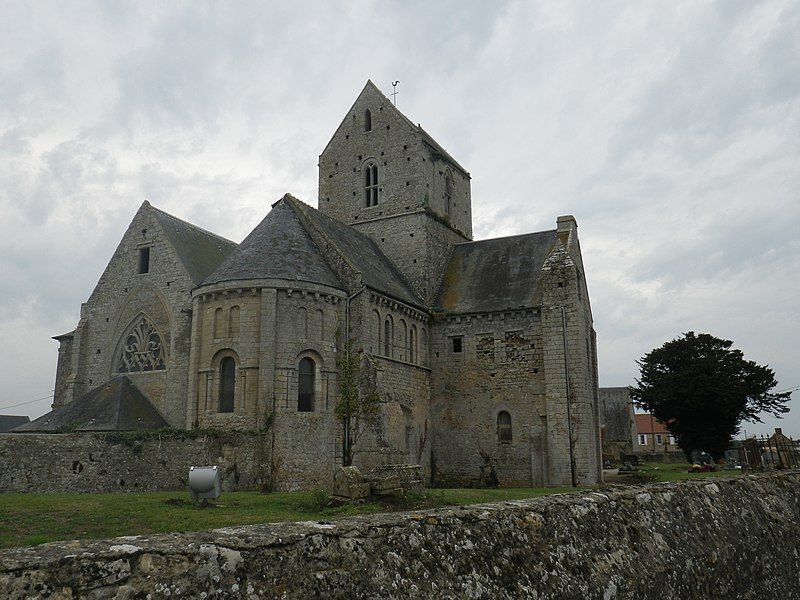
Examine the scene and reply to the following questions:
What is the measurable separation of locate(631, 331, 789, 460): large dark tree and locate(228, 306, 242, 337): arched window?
32.4 m

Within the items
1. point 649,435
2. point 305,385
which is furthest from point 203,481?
point 649,435

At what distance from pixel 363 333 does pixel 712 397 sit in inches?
1151

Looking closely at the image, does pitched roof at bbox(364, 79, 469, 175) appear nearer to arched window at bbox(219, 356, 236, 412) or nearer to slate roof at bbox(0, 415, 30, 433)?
arched window at bbox(219, 356, 236, 412)

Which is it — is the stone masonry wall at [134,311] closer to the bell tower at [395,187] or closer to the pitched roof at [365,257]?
the pitched roof at [365,257]

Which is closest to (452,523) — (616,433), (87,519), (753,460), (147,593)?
(147,593)

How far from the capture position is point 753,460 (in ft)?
61.7

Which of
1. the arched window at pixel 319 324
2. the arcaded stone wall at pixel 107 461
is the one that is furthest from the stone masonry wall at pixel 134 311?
the arched window at pixel 319 324

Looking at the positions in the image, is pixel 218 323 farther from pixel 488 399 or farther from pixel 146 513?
pixel 488 399

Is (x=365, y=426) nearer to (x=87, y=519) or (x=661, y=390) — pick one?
(x=87, y=519)

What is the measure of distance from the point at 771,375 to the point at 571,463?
78.4ft

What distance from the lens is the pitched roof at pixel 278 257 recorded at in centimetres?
2653

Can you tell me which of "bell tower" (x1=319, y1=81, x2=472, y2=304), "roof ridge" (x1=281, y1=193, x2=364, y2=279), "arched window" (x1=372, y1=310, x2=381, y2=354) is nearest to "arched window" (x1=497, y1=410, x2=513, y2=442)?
"bell tower" (x1=319, y1=81, x2=472, y2=304)

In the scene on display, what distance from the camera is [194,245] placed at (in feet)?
111

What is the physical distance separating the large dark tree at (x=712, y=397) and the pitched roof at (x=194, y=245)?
3174 cm
